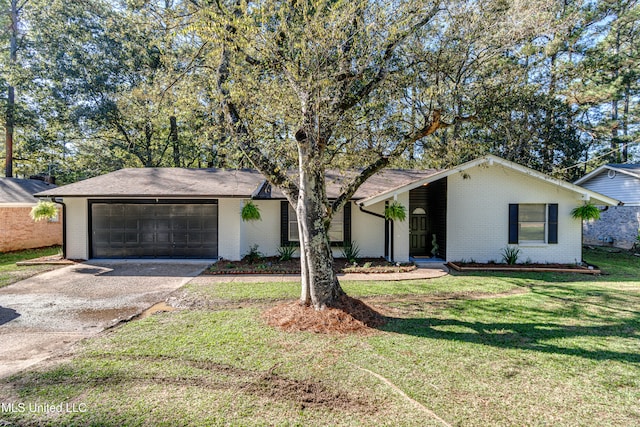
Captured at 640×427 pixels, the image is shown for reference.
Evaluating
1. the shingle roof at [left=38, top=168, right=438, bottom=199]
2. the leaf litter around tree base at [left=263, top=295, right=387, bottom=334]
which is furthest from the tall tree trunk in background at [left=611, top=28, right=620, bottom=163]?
the leaf litter around tree base at [left=263, top=295, right=387, bottom=334]

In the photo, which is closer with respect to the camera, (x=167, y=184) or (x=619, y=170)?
(x=167, y=184)

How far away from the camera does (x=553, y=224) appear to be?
11.0m

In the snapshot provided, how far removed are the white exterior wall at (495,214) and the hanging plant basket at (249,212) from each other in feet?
21.5

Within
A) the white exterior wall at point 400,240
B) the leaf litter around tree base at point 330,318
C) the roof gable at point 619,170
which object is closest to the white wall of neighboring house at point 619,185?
the roof gable at point 619,170

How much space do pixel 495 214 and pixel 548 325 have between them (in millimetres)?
6421

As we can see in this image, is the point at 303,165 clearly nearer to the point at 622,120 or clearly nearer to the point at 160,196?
the point at 160,196

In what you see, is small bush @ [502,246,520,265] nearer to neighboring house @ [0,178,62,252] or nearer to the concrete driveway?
the concrete driveway

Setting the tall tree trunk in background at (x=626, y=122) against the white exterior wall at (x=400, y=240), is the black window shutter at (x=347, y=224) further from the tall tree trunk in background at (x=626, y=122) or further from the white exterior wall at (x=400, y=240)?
the tall tree trunk in background at (x=626, y=122)

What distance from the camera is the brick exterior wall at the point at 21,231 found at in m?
13.8

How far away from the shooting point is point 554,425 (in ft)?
9.57

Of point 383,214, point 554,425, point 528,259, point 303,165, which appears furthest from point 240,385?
point 528,259

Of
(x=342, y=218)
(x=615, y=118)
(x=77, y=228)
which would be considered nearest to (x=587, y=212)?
(x=342, y=218)

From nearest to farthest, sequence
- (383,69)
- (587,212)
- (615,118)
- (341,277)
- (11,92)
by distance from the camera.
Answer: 1. (383,69)
2. (341,277)
3. (587,212)
4. (11,92)
5. (615,118)

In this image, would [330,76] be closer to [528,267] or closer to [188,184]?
[188,184]
